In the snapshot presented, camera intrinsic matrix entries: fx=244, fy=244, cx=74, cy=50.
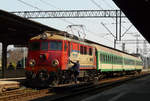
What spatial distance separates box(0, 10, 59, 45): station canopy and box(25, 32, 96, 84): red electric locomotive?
8.65 feet

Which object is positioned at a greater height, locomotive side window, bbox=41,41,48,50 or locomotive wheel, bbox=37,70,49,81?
locomotive side window, bbox=41,41,48,50

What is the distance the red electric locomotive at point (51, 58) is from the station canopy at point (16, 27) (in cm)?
264

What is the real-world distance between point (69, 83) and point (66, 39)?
9.38 ft

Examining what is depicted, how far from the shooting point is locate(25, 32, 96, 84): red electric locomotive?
1474 cm

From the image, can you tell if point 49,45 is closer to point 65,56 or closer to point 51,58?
point 51,58

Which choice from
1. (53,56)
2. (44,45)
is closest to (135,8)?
(53,56)

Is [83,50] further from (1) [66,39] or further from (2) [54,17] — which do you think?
(2) [54,17]

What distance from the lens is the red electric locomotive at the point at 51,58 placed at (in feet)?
48.4

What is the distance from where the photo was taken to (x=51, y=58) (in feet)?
49.4

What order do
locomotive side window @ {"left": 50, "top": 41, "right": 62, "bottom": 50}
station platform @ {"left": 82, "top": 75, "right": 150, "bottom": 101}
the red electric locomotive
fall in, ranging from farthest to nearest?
locomotive side window @ {"left": 50, "top": 41, "right": 62, "bottom": 50}
the red electric locomotive
station platform @ {"left": 82, "top": 75, "right": 150, "bottom": 101}

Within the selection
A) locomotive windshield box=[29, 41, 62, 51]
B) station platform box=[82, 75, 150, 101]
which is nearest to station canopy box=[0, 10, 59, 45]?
locomotive windshield box=[29, 41, 62, 51]

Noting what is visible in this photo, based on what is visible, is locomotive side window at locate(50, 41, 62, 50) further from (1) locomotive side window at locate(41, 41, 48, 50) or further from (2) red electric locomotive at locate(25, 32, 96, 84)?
(1) locomotive side window at locate(41, 41, 48, 50)

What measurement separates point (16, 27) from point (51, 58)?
680cm

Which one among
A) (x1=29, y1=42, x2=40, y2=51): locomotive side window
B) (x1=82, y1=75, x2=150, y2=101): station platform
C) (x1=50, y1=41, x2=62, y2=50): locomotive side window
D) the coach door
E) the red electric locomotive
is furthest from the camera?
(x1=29, y1=42, x2=40, y2=51): locomotive side window
